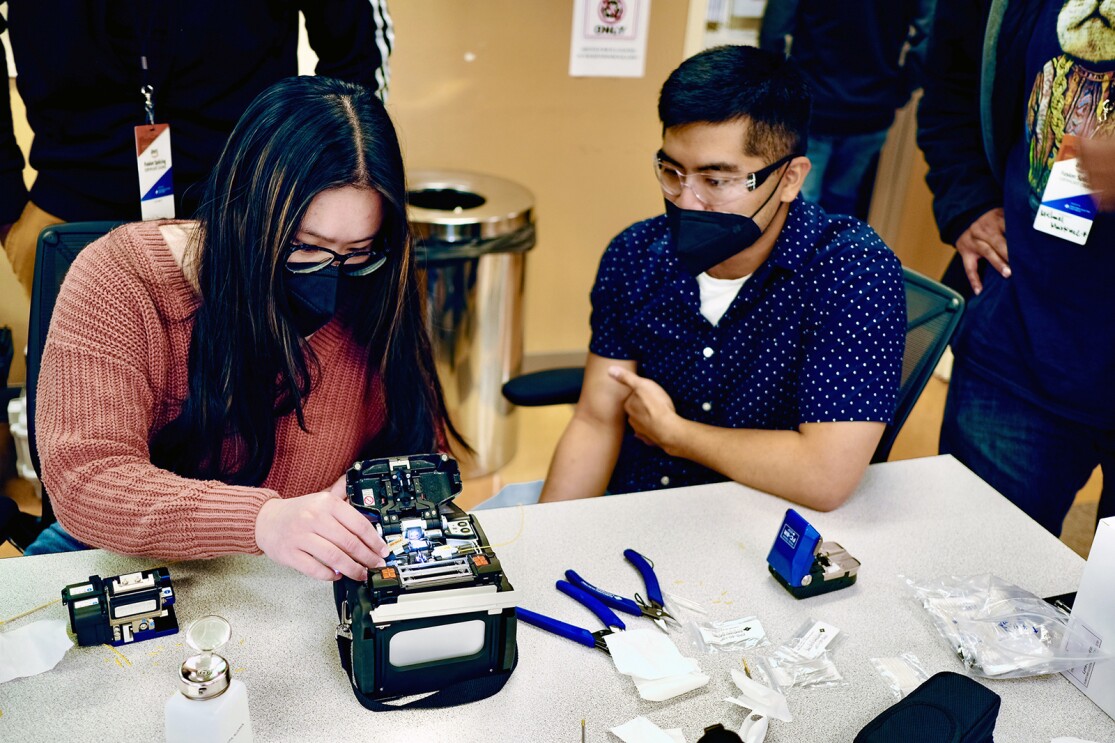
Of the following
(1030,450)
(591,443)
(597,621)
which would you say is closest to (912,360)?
(1030,450)

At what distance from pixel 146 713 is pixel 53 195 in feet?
4.32

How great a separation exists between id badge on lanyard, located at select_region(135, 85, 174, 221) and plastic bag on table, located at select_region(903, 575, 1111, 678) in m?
1.47

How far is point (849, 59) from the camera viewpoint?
3051 millimetres

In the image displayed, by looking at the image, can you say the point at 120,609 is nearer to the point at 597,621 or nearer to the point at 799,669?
the point at 597,621

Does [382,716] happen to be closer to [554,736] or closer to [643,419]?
[554,736]

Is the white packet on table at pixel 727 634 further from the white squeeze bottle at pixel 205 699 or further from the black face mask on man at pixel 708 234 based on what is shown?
the black face mask on man at pixel 708 234

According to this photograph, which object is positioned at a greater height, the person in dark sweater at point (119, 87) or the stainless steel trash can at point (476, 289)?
the person in dark sweater at point (119, 87)

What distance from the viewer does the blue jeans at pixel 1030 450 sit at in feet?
5.37

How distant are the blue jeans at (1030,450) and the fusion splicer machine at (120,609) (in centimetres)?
140

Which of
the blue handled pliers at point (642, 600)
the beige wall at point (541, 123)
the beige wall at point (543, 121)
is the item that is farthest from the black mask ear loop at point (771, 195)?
the beige wall at point (541, 123)

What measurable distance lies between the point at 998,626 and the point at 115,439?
110 centimetres

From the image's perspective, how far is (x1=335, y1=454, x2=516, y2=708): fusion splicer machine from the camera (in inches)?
36.4

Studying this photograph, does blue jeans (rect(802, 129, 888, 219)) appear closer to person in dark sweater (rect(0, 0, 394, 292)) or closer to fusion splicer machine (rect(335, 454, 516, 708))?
person in dark sweater (rect(0, 0, 394, 292))

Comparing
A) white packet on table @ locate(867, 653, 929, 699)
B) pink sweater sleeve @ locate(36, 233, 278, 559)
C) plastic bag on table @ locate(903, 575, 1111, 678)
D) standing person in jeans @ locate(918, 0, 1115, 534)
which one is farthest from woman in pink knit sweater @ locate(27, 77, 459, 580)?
standing person in jeans @ locate(918, 0, 1115, 534)
